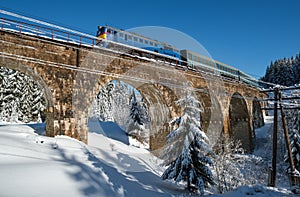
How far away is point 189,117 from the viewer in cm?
1044

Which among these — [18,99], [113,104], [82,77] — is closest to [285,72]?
[113,104]

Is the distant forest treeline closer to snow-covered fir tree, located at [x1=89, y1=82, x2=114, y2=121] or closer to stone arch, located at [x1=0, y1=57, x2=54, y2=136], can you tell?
snow-covered fir tree, located at [x1=89, y1=82, x2=114, y2=121]

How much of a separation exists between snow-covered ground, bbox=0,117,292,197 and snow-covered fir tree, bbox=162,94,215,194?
2.25 feet

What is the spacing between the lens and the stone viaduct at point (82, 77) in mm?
11055

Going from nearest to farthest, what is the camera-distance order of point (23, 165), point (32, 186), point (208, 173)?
point (32, 186) < point (23, 165) < point (208, 173)

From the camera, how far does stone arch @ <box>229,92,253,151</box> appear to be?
28.9 meters

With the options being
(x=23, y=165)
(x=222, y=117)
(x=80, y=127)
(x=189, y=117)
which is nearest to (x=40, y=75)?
(x=80, y=127)

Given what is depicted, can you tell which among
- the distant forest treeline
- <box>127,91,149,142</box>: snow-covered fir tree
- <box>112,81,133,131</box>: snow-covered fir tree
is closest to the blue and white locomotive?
<box>127,91,149,142</box>: snow-covered fir tree

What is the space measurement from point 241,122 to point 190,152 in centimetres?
2209

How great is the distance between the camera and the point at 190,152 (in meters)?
10.4

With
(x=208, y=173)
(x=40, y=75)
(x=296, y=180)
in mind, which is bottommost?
(x=296, y=180)

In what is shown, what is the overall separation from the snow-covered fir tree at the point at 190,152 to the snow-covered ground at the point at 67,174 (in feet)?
2.25

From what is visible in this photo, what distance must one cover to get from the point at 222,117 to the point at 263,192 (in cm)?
1661

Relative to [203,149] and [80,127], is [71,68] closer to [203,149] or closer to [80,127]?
Answer: [80,127]
